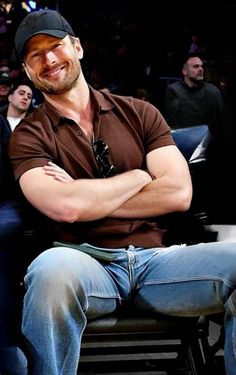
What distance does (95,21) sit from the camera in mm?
9133

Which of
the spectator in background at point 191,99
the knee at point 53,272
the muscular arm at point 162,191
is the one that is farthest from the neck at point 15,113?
the knee at point 53,272

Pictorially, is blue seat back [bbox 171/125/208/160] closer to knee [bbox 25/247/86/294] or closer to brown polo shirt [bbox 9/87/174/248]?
brown polo shirt [bbox 9/87/174/248]

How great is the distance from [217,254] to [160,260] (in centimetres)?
20

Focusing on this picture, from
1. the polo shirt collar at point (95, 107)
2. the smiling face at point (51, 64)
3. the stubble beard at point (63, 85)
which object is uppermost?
the smiling face at point (51, 64)

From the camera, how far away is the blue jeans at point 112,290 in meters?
1.69

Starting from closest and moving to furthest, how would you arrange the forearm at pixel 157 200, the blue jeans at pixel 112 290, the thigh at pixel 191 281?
1. the blue jeans at pixel 112 290
2. the thigh at pixel 191 281
3. the forearm at pixel 157 200

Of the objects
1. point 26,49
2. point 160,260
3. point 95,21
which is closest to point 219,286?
point 160,260

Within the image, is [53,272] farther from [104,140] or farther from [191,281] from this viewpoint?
[104,140]

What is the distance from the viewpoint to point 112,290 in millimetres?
1913

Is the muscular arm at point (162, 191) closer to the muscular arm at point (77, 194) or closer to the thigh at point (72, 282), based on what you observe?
the muscular arm at point (77, 194)

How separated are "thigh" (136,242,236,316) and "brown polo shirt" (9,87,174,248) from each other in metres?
0.17

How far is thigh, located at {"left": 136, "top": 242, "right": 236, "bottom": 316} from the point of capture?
5.97 feet

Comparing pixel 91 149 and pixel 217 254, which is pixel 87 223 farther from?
pixel 217 254

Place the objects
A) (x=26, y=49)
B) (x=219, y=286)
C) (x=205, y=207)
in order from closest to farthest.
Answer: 1. (x=219, y=286)
2. (x=26, y=49)
3. (x=205, y=207)
